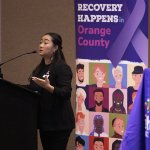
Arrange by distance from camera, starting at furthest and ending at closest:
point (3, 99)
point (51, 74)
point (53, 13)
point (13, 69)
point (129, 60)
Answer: point (13, 69), point (53, 13), point (129, 60), point (51, 74), point (3, 99)

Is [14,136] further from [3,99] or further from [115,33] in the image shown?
[115,33]

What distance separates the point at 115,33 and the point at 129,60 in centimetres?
26

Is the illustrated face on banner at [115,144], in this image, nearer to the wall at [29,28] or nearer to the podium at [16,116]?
the wall at [29,28]

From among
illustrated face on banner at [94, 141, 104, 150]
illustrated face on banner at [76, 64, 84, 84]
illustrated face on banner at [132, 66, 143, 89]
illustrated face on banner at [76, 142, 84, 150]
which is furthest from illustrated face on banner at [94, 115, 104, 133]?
illustrated face on banner at [132, 66, 143, 89]

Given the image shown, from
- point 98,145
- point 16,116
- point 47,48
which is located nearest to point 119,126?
point 98,145

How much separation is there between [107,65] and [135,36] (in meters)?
0.36

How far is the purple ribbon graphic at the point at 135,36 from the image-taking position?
3.38 metres

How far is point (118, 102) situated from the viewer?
3.54 metres

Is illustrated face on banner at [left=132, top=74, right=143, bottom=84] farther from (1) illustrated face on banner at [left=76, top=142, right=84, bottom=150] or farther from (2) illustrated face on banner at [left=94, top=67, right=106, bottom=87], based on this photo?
(1) illustrated face on banner at [left=76, top=142, right=84, bottom=150]

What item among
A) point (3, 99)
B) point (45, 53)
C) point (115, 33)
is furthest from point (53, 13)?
point (3, 99)

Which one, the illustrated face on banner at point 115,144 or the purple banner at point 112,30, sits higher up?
the purple banner at point 112,30

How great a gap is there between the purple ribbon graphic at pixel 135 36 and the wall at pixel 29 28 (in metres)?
0.81

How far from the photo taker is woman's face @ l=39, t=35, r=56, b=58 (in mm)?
3086

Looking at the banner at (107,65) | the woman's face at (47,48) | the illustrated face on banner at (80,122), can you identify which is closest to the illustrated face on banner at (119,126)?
the banner at (107,65)
